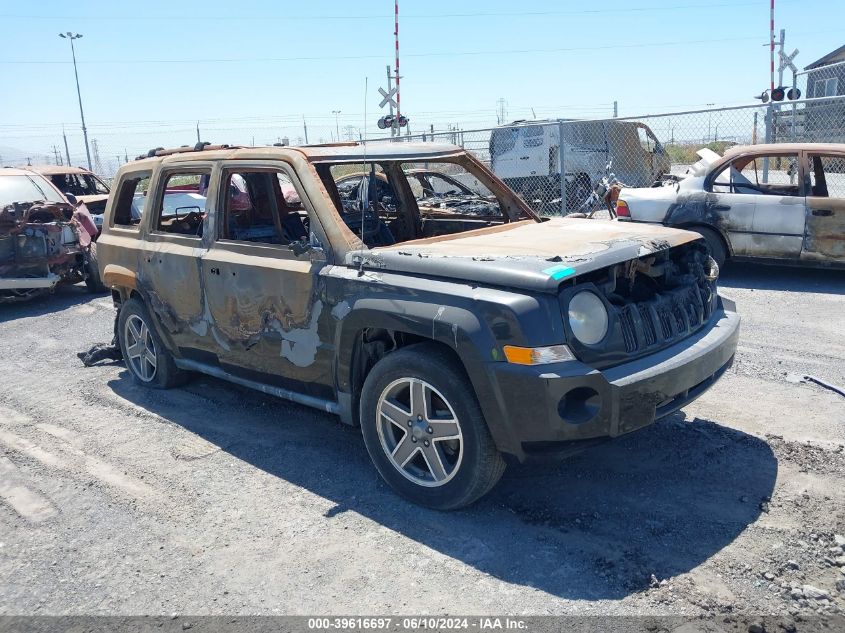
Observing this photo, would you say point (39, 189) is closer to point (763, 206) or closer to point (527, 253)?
point (527, 253)

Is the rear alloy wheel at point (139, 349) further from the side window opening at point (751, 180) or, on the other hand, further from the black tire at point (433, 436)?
the side window opening at point (751, 180)

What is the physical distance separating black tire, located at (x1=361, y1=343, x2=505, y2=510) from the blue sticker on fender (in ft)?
2.09

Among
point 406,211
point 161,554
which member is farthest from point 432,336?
point 406,211

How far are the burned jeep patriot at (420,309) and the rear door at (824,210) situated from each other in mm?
4409

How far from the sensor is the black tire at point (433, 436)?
3533mm

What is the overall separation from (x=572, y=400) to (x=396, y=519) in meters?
1.10

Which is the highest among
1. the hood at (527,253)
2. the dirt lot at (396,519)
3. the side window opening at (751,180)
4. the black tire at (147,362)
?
the side window opening at (751,180)

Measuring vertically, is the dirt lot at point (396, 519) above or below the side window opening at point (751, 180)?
below

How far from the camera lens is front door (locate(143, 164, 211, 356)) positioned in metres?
5.09

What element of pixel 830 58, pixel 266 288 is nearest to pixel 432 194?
pixel 266 288

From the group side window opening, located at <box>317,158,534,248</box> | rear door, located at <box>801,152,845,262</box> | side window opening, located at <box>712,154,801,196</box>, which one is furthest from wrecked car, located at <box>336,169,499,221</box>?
rear door, located at <box>801,152,845,262</box>

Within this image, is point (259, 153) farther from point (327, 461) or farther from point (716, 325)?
point (716, 325)

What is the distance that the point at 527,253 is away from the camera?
12.6ft

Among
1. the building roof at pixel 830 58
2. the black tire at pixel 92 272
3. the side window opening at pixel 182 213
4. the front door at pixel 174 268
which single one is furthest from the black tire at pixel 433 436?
the building roof at pixel 830 58
